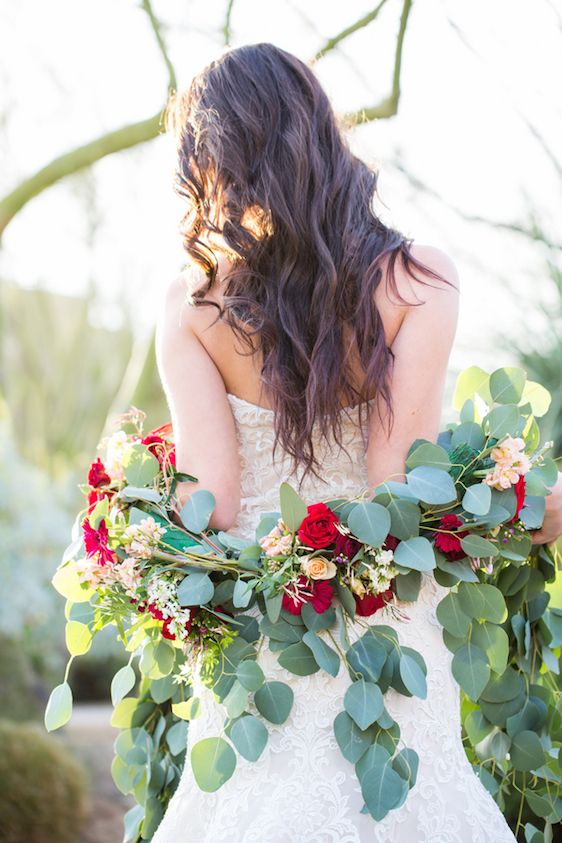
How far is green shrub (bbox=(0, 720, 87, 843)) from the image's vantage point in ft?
14.5

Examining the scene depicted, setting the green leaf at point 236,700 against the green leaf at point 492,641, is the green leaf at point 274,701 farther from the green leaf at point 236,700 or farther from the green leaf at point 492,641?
the green leaf at point 492,641

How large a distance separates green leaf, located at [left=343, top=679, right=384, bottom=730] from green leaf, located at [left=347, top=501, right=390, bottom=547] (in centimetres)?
22

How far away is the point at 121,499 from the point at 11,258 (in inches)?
387

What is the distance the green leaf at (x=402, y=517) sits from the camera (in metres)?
1.44

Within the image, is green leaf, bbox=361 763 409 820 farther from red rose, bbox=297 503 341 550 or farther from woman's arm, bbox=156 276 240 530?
woman's arm, bbox=156 276 240 530

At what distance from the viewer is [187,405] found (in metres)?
1.60

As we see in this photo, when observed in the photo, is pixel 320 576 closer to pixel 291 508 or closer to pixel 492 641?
pixel 291 508

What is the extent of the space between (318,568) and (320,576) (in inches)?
0.5

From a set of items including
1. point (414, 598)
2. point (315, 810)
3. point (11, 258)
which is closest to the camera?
point (315, 810)

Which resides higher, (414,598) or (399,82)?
(399,82)

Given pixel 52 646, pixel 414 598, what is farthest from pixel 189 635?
pixel 52 646

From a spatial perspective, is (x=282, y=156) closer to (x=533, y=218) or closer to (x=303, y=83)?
(x=303, y=83)

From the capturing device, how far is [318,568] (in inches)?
55.9

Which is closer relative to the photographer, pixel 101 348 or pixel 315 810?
pixel 315 810
